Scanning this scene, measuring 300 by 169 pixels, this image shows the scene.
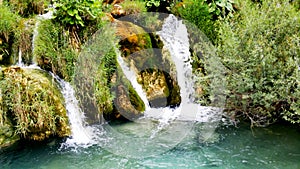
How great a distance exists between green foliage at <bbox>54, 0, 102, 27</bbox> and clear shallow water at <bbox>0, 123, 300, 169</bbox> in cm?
268

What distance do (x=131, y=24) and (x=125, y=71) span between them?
153 centimetres

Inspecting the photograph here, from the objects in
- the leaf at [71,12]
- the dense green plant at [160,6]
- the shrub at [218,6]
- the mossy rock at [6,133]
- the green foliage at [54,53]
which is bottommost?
the mossy rock at [6,133]

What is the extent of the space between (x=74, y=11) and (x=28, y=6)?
6.65ft

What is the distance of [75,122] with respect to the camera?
19.9ft

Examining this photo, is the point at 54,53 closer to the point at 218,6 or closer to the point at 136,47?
the point at 136,47

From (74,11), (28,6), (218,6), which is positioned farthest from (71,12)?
(218,6)

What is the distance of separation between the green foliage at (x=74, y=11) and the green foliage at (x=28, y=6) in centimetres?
118

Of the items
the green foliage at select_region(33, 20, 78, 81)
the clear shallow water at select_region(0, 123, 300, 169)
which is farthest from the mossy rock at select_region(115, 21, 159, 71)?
the clear shallow water at select_region(0, 123, 300, 169)

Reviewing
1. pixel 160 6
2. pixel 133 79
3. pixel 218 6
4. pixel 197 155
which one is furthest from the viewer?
pixel 160 6

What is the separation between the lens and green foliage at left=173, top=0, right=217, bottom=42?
825cm

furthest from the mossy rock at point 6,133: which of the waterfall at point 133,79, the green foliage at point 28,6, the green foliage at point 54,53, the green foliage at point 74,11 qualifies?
the green foliage at point 28,6

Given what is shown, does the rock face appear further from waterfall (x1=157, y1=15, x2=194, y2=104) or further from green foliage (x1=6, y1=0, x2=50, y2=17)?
green foliage (x1=6, y1=0, x2=50, y2=17)

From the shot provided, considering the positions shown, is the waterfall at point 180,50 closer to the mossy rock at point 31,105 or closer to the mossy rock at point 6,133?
the mossy rock at point 31,105

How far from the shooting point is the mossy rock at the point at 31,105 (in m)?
5.51
